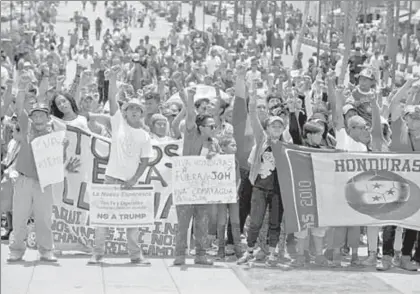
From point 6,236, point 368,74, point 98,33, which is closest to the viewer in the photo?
point 6,236

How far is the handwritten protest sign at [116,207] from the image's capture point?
1073 cm

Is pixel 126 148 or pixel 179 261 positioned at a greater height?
pixel 126 148

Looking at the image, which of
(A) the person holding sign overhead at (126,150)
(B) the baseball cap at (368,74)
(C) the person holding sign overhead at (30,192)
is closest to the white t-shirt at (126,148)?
(A) the person holding sign overhead at (126,150)

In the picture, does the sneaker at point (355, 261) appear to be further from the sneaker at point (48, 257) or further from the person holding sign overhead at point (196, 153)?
the sneaker at point (48, 257)

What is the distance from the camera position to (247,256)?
1086 cm

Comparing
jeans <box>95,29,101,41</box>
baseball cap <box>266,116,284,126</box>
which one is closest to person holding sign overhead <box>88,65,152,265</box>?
baseball cap <box>266,116,284,126</box>

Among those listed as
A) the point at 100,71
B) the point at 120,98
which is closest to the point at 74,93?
the point at 120,98

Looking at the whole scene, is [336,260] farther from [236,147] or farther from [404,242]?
[236,147]

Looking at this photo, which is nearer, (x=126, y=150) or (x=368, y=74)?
(x=126, y=150)

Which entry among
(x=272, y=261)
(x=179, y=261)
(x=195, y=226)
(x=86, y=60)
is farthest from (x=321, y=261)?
(x=86, y=60)

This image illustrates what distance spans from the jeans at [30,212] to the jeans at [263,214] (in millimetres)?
1889

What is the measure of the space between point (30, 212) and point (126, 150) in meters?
1.06

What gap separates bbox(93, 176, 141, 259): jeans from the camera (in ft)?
34.8

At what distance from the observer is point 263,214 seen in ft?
35.6
